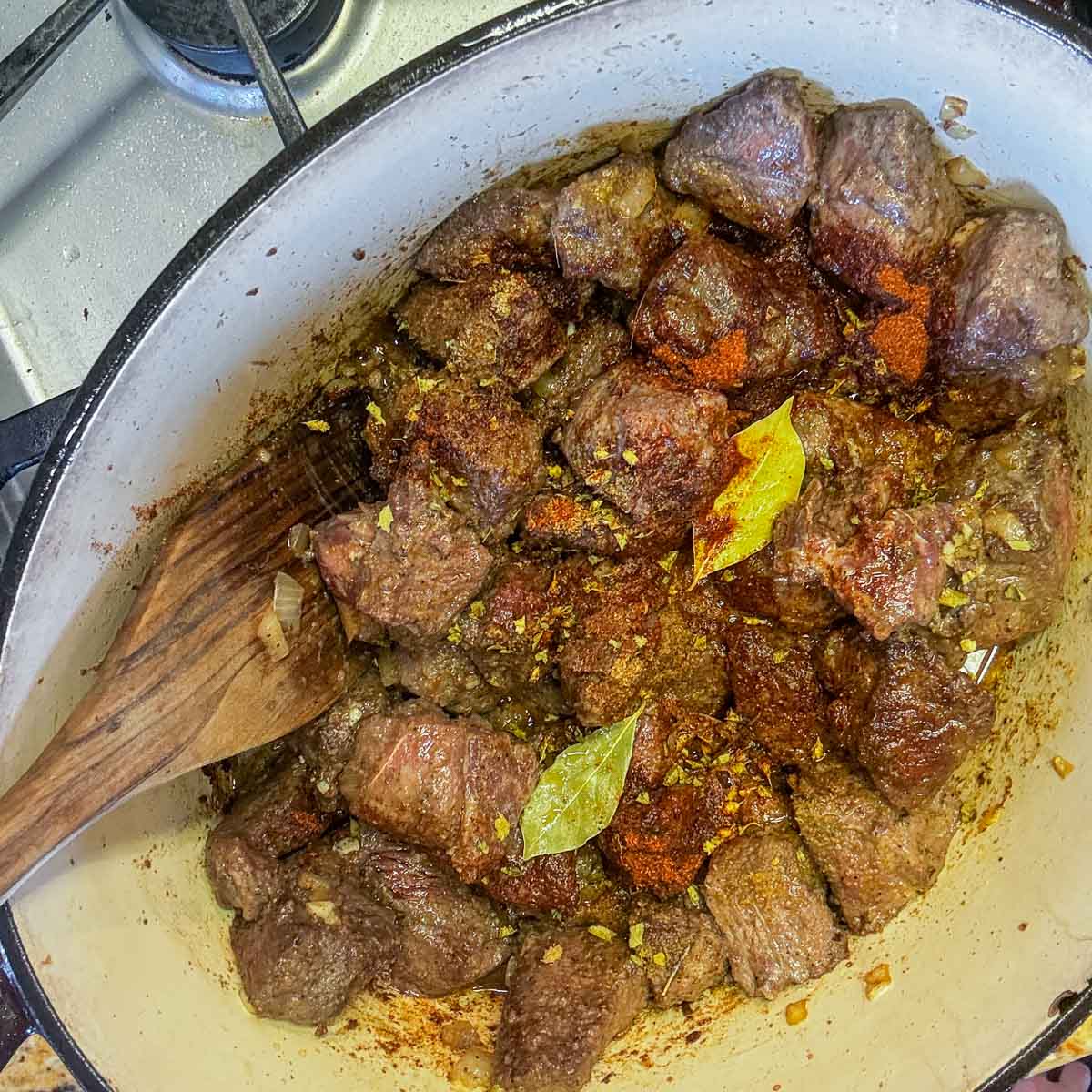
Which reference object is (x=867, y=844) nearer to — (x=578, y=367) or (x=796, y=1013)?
(x=796, y=1013)

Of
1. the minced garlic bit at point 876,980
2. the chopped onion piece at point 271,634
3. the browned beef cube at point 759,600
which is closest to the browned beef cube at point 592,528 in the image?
the browned beef cube at point 759,600

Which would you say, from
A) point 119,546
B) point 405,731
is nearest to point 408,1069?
point 405,731

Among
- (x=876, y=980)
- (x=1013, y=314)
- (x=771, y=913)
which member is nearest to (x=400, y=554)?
(x=771, y=913)

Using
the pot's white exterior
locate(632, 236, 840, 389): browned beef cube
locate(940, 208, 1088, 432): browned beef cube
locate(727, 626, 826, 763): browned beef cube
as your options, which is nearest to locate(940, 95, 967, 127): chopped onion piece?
the pot's white exterior

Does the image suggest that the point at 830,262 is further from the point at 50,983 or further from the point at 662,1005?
the point at 50,983

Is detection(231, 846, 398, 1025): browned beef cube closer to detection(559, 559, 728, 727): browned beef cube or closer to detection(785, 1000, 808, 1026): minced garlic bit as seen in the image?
detection(559, 559, 728, 727): browned beef cube
